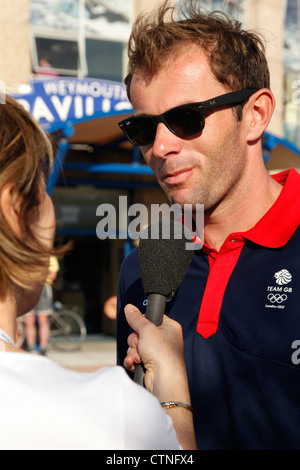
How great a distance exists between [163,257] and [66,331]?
1105 cm

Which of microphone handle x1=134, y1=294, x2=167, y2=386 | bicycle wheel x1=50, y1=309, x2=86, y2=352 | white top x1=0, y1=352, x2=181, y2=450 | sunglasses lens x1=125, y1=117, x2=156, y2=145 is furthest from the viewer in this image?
bicycle wheel x1=50, y1=309, x2=86, y2=352

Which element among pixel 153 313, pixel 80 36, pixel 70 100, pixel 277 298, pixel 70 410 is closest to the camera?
pixel 70 410

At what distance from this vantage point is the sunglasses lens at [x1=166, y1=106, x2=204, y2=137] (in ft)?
7.43

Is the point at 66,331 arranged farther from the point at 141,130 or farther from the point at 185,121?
the point at 185,121

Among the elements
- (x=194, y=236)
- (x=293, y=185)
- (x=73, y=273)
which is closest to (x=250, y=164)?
(x=293, y=185)

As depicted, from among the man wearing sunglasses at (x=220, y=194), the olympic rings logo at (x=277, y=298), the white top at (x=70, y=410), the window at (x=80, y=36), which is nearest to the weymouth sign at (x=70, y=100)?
the window at (x=80, y=36)

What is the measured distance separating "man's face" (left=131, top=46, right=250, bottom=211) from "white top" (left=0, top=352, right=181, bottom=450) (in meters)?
1.08

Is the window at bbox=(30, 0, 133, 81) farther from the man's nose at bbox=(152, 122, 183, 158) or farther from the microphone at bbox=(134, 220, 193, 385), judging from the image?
the microphone at bbox=(134, 220, 193, 385)

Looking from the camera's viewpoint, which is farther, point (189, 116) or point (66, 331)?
point (66, 331)

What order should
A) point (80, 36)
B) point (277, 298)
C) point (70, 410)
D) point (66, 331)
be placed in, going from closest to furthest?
point (70, 410) < point (277, 298) < point (66, 331) < point (80, 36)

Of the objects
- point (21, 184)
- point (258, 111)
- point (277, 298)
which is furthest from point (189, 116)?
point (21, 184)

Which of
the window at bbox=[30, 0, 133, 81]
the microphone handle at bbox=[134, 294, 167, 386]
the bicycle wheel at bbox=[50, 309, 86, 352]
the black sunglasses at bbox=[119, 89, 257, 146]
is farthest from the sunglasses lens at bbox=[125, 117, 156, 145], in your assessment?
the window at bbox=[30, 0, 133, 81]

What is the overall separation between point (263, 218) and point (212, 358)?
21.3 inches

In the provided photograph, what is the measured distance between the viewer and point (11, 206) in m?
1.51
